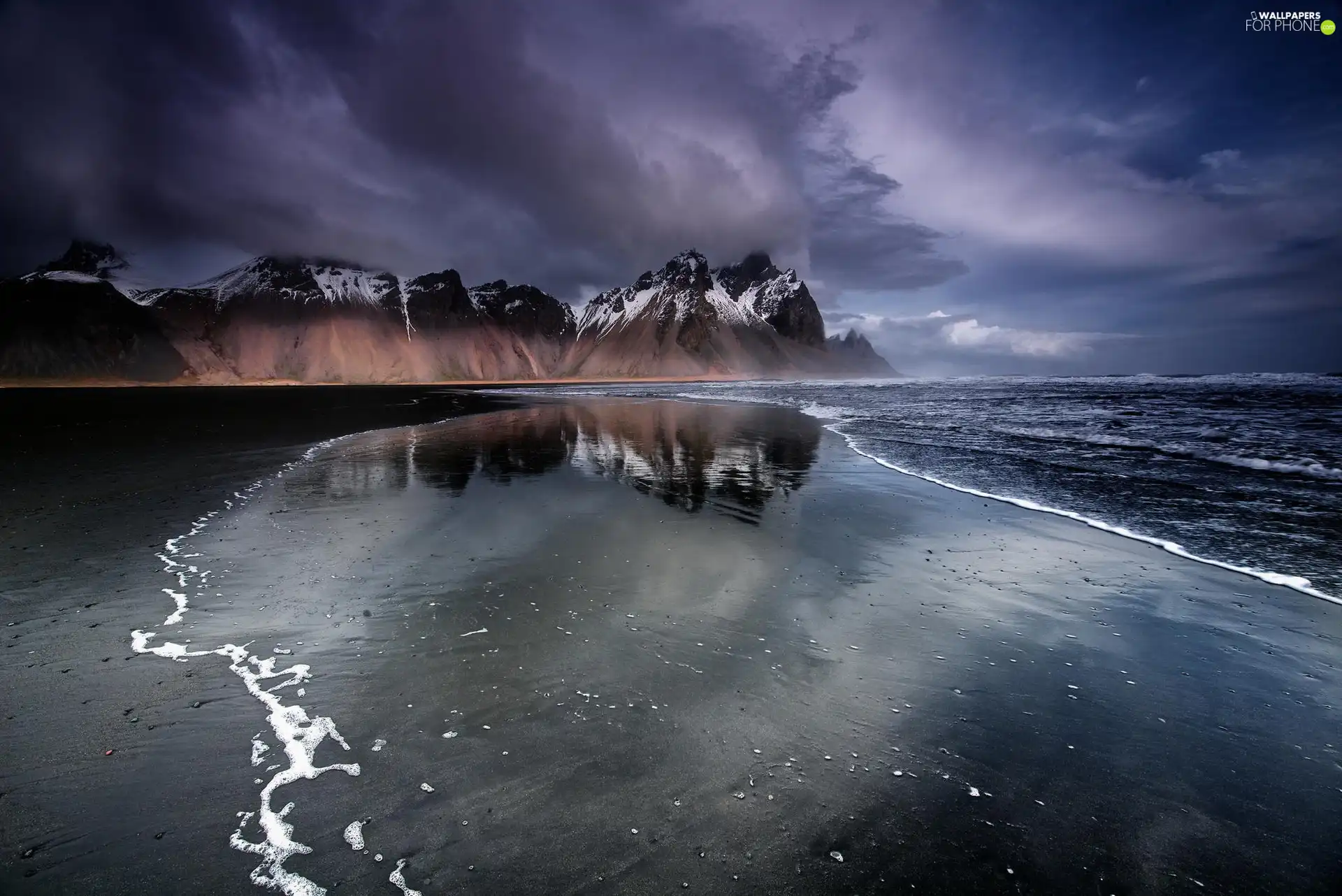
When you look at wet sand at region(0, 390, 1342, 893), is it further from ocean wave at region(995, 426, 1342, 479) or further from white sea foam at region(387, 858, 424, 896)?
ocean wave at region(995, 426, 1342, 479)

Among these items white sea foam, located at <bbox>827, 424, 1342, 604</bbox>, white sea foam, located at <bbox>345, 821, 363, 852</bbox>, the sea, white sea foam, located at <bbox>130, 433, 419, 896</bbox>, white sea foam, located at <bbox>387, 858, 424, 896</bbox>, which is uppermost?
the sea

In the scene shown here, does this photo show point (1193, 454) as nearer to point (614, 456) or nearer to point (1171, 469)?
point (1171, 469)

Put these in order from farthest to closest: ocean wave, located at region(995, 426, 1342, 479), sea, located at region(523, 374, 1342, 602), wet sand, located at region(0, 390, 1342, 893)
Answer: ocean wave, located at region(995, 426, 1342, 479) < sea, located at region(523, 374, 1342, 602) < wet sand, located at region(0, 390, 1342, 893)

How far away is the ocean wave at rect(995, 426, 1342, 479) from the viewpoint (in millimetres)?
18875

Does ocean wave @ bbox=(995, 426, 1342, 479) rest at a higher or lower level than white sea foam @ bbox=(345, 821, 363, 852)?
higher

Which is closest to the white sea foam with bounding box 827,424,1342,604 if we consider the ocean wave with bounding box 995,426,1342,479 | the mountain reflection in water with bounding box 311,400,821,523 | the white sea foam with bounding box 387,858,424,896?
the mountain reflection in water with bounding box 311,400,821,523

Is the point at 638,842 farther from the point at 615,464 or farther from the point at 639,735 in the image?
the point at 615,464

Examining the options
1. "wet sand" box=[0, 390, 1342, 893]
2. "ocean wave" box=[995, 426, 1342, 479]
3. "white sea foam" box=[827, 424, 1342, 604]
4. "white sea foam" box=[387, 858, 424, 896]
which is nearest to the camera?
"white sea foam" box=[387, 858, 424, 896]

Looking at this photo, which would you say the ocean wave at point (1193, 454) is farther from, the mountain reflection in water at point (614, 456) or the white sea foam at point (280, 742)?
the white sea foam at point (280, 742)

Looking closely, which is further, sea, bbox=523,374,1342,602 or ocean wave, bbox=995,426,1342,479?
ocean wave, bbox=995,426,1342,479

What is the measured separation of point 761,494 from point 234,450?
79.7 feet

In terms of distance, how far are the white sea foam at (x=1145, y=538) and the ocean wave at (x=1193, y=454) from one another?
1100 cm

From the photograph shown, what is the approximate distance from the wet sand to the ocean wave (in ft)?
43.3

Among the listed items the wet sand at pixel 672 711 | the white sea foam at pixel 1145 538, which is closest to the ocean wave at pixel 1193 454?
the white sea foam at pixel 1145 538
